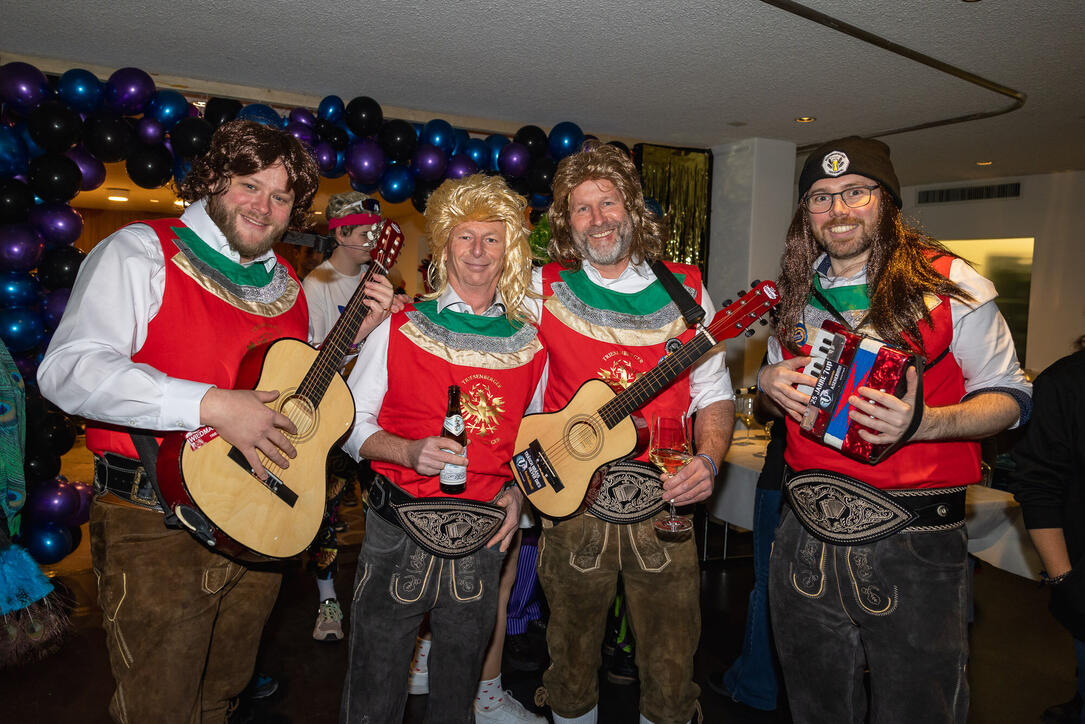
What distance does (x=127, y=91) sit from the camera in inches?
166

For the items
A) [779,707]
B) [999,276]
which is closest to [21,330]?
[779,707]

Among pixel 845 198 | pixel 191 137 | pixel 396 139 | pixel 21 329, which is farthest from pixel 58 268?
pixel 845 198

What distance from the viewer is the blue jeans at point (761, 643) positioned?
11.4 feet

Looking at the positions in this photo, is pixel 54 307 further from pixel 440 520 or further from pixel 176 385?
pixel 440 520

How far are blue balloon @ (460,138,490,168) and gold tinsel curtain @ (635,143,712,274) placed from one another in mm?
2242

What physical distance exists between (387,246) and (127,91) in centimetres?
277

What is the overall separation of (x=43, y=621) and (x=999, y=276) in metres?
11.0

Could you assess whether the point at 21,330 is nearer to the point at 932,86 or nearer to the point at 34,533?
the point at 34,533

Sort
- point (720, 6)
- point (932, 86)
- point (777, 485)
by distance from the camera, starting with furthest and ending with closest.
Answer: point (932, 86)
point (720, 6)
point (777, 485)

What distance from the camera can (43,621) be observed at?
3.04m

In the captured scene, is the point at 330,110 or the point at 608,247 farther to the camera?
the point at 330,110

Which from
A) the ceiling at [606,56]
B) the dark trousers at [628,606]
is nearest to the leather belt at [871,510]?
the dark trousers at [628,606]

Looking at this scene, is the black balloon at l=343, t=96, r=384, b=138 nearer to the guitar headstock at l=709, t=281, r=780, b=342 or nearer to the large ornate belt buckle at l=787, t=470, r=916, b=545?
the guitar headstock at l=709, t=281, r=780, b=342

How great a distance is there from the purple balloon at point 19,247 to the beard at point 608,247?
10.7 ft
